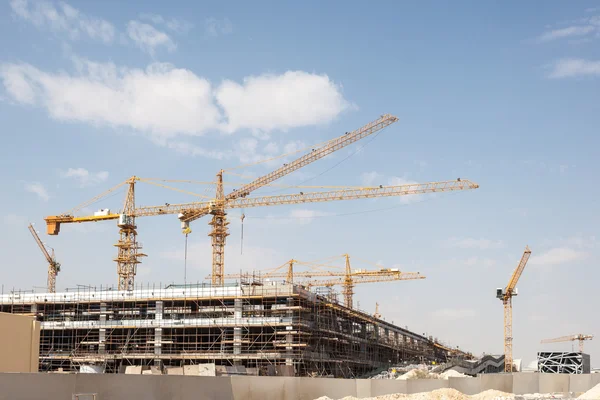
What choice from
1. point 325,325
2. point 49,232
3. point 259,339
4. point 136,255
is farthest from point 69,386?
point 49,232

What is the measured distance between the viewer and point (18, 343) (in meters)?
35.4

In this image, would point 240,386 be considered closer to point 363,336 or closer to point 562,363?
point 363,336

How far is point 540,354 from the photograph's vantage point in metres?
109

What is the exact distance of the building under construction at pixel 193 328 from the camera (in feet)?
248

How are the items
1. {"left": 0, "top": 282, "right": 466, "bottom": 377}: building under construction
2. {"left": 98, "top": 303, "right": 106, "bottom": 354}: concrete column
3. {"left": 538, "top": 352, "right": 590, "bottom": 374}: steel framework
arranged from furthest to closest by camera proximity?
Answer: {"left": 538, "top": 352, "right": 590, "bottom": 374}: steel framework → {"left": 98, "top": 303, "right": 106, "bottom": 354}: concrete column → {"left": 0, "top": 282, "right": 466, "bottom": 377}: building under construction

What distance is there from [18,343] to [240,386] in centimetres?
1231

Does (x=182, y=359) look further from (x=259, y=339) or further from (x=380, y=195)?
(x=380, y=195)

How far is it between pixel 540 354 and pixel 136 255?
62803mm

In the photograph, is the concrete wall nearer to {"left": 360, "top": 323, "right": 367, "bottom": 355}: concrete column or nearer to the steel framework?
{"left": 360, "top": 323, "right": 367, "bottom": 355}: concrete column

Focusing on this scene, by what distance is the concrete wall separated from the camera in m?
29.0

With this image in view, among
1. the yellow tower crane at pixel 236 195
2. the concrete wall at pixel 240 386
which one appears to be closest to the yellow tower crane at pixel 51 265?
the yellow tower crane at pixel 236 195

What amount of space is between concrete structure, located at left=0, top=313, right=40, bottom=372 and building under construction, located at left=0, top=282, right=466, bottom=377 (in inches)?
1409

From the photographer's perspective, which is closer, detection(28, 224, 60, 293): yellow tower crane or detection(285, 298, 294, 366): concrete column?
detection(285, 298, 294, 366): concrete column

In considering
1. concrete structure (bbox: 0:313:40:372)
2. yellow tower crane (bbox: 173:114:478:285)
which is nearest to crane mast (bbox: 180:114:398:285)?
yellow tower crane (bbox: 173:114:478:285)
